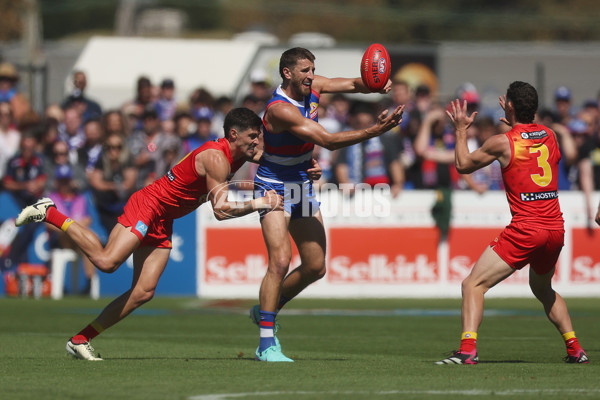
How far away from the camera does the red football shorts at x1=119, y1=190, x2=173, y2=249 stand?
1054 centimetres

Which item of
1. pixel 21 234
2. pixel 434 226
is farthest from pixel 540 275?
pixel 21 234

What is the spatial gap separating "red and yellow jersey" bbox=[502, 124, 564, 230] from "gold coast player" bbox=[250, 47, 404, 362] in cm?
105

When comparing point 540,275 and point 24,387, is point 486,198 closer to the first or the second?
point 540,275

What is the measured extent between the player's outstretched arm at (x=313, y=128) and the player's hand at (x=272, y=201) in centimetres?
56

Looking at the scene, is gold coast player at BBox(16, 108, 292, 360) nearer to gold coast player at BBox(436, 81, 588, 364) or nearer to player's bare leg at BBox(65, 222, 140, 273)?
player's bare leg at BBox(65, 222, 140, 273)

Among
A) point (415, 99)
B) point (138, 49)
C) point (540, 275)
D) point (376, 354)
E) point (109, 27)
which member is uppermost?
point (109, 27)

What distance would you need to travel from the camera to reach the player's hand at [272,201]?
10.1 meters

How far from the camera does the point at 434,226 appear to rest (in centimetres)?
1842

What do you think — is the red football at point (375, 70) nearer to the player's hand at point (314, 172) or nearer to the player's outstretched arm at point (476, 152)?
the player's hand at point (314, 172)

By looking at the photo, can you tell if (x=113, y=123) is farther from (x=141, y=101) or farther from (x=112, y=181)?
(x=141, y=101)

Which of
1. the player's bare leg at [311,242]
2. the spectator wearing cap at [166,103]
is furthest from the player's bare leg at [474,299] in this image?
the spectator wearing cap at [166,103]

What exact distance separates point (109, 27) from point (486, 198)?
203 ft

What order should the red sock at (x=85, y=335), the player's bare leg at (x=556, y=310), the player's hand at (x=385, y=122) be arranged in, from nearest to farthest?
A: 1. the player's hand at (x=385, y=122)
2. the player's bare leg at (x=556, y=310)
3. the red sock at (x=85, y=335)

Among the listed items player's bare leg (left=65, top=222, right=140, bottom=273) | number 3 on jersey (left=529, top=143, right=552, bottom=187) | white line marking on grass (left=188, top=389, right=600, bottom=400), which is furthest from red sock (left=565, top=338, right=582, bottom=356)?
player's bare leg (left=65, top=222, right=140, bottom=273)
